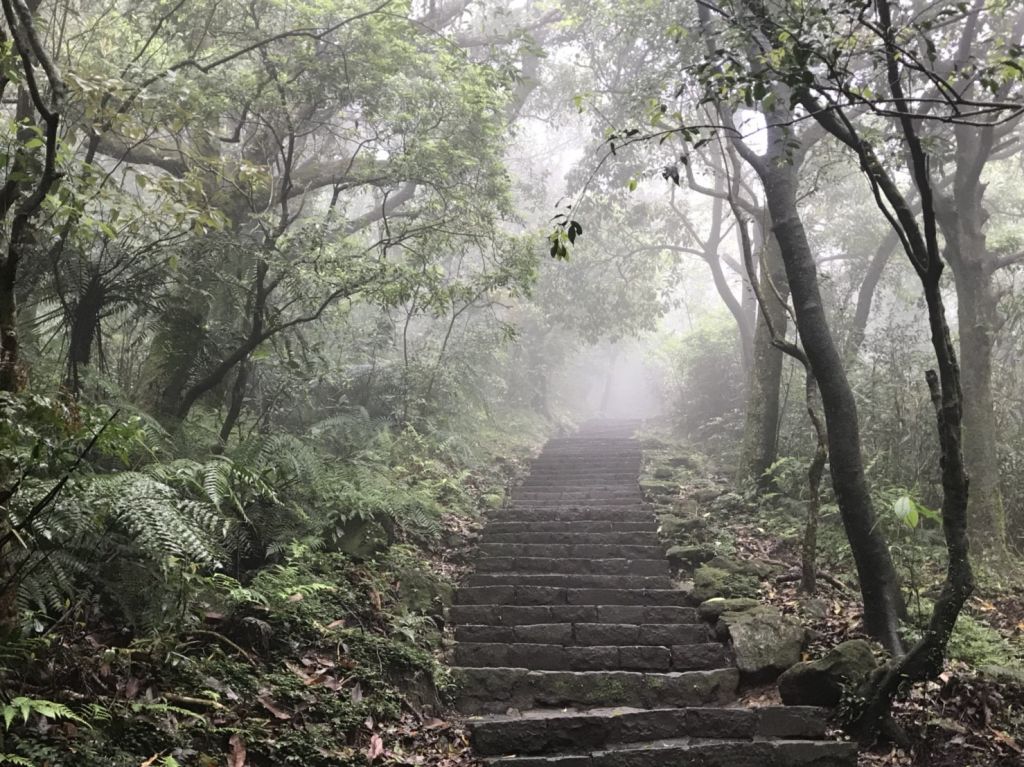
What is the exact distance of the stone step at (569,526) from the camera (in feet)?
29.7

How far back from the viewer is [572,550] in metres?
8.36

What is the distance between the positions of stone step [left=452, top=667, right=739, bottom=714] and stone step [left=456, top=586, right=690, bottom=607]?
→ 4.43 feet

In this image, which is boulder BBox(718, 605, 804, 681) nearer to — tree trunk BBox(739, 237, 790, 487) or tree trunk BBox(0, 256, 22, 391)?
tree trunk BBox(739, 237, 790, 487)

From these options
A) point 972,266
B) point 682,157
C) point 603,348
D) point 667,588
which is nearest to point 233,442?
point 667,588

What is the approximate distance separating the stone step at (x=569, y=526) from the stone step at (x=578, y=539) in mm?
107

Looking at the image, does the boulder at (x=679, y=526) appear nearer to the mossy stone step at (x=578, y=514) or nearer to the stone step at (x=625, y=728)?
the mossy stone step at (x=578, y=514)

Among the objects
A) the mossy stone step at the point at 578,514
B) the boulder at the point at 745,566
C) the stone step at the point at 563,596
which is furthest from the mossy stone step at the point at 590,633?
the mossy stone step at the point at 578,514

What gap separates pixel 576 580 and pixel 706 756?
2.95 m

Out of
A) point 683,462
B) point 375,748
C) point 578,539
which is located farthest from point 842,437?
point 683,462

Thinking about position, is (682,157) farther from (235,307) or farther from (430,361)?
(430,361)

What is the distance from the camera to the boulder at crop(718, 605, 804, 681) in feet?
18.0

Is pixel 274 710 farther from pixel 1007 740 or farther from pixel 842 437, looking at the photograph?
pixel 842 437

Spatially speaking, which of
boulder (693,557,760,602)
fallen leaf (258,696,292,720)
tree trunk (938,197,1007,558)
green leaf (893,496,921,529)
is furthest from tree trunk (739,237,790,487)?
fallen leaf (258,696,292,720)

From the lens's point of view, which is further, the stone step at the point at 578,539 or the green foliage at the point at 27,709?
the stone step at the point at 578,539
